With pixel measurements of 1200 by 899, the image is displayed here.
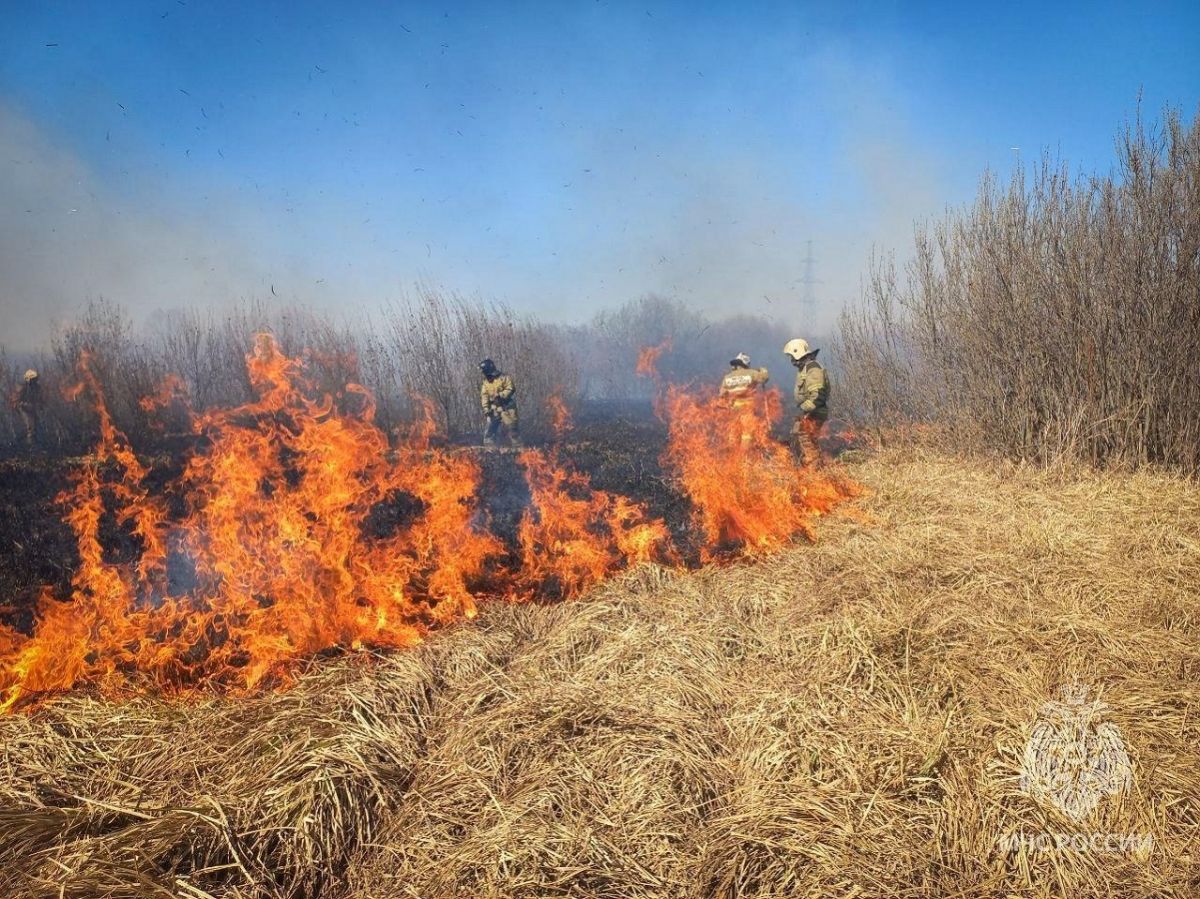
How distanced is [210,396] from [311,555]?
13703 millimetres

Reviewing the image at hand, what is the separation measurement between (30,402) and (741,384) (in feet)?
49.0

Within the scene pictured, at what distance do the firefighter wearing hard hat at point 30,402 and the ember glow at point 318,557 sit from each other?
741 centimetres

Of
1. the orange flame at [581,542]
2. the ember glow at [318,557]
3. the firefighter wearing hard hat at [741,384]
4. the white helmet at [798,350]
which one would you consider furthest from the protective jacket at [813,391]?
the orange flame at [581,542]

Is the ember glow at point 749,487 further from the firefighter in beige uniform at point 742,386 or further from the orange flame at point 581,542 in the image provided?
the orange flame at point 581,542

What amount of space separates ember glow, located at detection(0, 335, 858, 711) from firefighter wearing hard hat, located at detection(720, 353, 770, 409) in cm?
127

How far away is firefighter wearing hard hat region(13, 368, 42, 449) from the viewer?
44.7 feet

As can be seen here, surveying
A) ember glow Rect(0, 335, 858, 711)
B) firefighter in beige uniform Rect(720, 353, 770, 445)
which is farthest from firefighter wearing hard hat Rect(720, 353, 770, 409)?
ember glow Rect(0, 335, 858, 711)

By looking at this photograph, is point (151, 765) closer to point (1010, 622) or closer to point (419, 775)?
point (419, 775)

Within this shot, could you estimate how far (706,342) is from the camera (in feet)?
115

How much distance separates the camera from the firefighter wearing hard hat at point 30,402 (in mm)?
13617

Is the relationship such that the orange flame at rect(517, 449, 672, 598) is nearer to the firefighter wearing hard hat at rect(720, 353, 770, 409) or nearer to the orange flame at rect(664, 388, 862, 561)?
the orange flame at rect(664, 388, 862, 561)

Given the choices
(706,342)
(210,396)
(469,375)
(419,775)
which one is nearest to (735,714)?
(419,775)

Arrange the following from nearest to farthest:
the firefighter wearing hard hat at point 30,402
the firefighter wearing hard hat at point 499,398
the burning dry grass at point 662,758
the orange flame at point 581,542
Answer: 1. the burning dry grass at point 662,758
2. the orange flame at point 581,542
3. the firefighter wearing hard hat at point 499,398
4. the firefighter wearing hard hat at point 30,402

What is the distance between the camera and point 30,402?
45.2 ft
